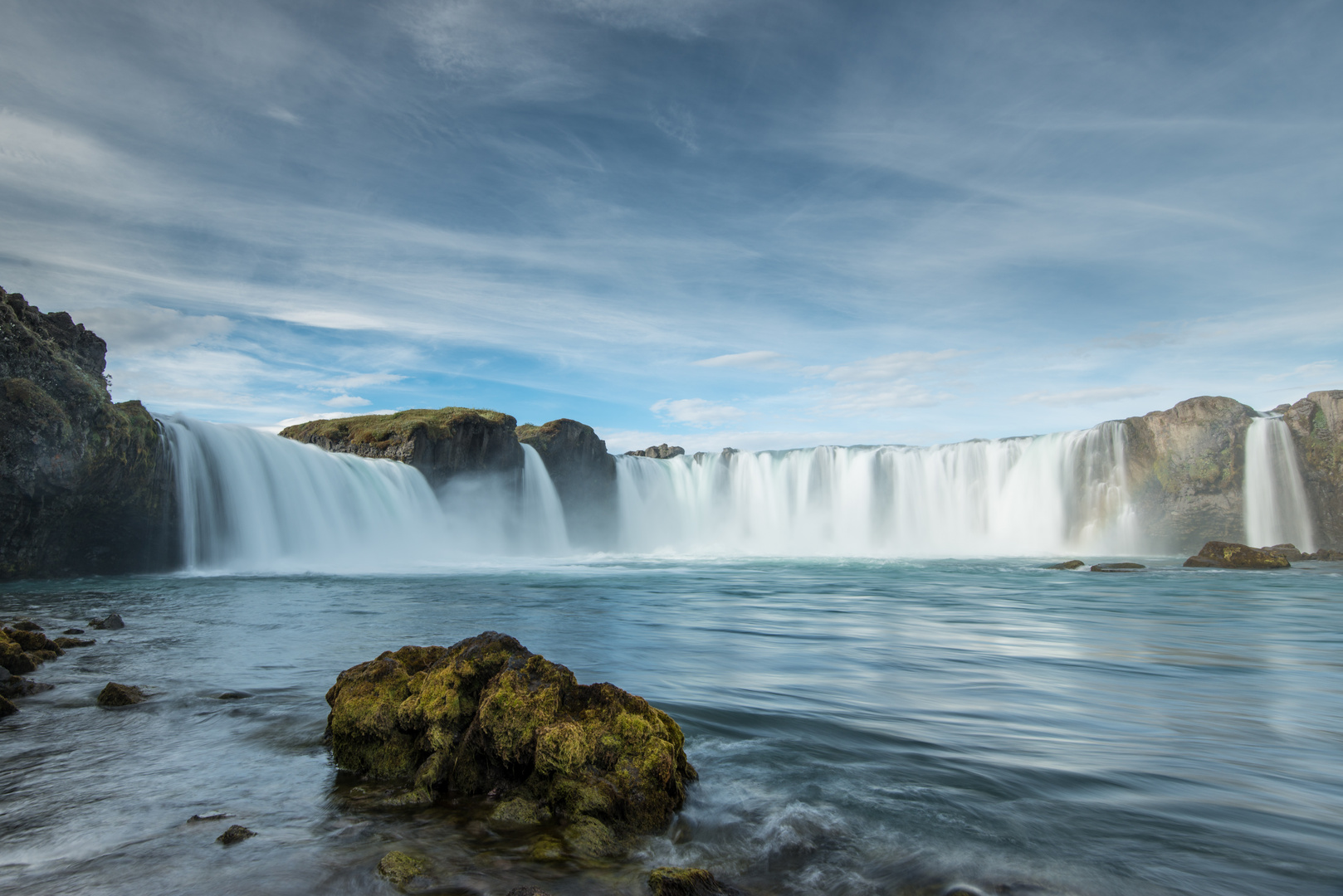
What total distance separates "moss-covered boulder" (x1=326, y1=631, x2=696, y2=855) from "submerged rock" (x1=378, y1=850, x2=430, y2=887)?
2.53 feet

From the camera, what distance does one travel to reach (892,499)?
5603 cm

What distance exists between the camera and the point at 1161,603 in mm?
19578

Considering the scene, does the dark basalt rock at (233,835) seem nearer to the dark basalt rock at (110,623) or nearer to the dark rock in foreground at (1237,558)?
the dark basalt rock at (110,623)

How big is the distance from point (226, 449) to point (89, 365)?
619 centimetres

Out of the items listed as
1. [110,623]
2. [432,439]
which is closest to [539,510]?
[432,439]

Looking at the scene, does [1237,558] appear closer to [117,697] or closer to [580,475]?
[117,697]

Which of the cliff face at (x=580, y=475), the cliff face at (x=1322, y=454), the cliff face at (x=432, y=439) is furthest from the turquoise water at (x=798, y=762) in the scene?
the cliff face at (x=580, y=475)

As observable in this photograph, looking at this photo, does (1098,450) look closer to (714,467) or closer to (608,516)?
(714,467)

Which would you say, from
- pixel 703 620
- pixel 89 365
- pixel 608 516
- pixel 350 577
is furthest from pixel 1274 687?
pixel 608 516

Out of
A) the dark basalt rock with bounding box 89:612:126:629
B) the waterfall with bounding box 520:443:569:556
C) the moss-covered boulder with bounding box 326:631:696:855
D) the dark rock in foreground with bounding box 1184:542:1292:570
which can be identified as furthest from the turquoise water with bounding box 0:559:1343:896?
the waterfall with bounding box 520:443:569:556

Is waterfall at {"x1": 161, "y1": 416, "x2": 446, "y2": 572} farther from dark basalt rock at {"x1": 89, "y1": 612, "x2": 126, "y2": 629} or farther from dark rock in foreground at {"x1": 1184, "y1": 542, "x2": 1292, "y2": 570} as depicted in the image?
dark rock in foreground at {"x1": 1184, "y1": 542, "x2": 1292, "y2": 570}

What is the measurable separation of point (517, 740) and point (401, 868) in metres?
1.19

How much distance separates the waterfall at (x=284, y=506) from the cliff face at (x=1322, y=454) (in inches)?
2080

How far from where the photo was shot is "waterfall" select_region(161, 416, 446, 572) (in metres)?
28.6
